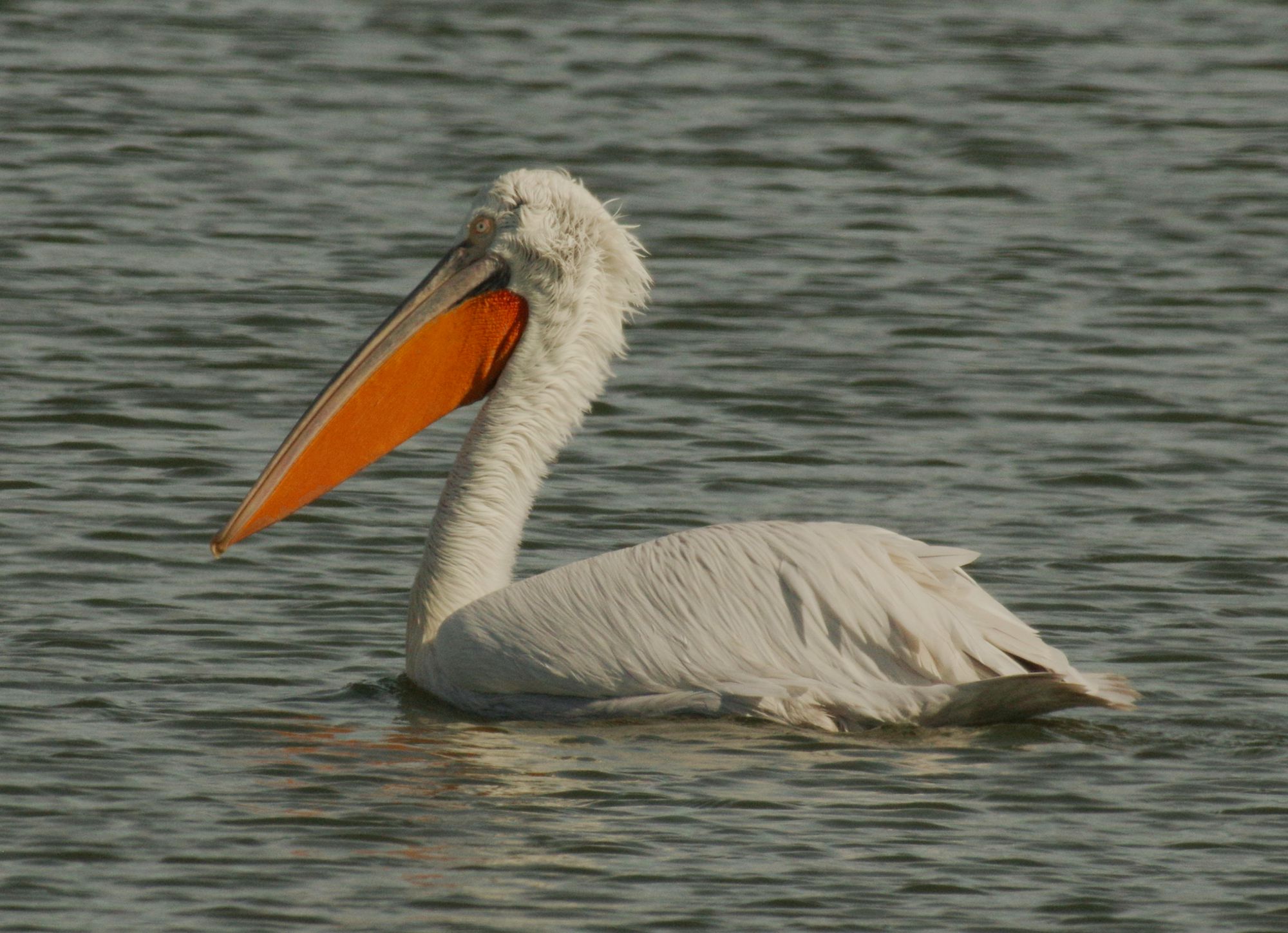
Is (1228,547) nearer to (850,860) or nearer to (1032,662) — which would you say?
(1032,662)

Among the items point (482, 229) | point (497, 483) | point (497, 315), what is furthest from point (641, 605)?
point (482, 229)

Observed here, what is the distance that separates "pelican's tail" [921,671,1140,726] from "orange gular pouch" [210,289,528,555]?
1.76 meters

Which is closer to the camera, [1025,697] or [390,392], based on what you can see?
[1025,697]

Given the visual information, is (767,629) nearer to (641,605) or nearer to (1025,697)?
(641,605)

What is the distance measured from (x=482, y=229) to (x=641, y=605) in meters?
1.42

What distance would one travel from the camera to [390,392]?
7.25 meters

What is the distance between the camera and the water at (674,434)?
18.1 ft

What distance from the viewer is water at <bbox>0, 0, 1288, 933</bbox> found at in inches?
217

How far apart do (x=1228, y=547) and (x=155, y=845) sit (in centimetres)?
407

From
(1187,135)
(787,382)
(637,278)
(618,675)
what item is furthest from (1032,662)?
(1187,135)

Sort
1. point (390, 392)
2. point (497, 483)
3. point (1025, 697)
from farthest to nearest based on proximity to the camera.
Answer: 1. point (390, 392)
2. point (497, 483)
3. point (1025, 697)

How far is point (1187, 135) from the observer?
14969 millimetres

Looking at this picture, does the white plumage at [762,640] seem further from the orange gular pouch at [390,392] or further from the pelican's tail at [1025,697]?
the orange gular pouch at [390,392]

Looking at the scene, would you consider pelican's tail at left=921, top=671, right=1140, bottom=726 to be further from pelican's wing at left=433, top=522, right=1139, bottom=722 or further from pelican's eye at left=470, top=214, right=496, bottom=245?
pelican's eye at left=470, top=214, right=496, bottom=245
